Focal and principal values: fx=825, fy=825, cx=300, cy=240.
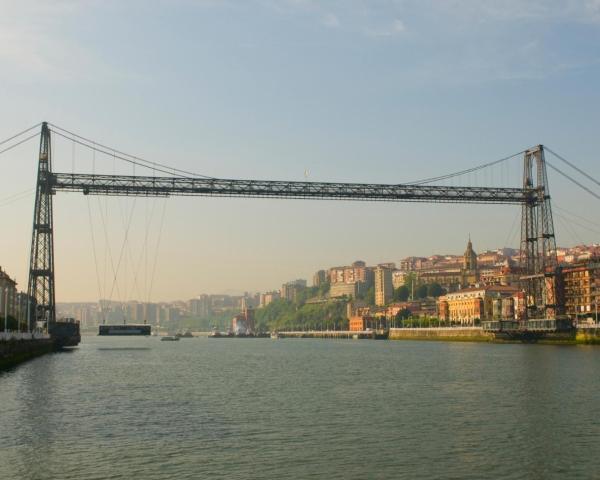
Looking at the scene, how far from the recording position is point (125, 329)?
281ft

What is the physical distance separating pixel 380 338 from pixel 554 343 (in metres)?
73.0

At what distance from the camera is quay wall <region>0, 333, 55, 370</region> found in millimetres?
41719

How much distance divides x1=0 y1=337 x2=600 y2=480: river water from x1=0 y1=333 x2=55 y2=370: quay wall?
273 inches

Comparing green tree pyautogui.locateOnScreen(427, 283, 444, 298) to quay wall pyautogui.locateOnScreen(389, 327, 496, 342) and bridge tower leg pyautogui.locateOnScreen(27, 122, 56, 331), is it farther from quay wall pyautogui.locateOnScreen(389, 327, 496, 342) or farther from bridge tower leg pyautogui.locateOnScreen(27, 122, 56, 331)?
bridge tower leg pyautogui.locateOnScreen(27, 122, 56, 331)

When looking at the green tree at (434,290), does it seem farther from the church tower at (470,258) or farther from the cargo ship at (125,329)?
the cargo ship at (125,329)

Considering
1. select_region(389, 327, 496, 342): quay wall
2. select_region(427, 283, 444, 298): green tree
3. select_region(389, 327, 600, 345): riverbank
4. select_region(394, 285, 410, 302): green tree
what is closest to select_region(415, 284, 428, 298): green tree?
select_region(427, 283, 444, 298): green tree

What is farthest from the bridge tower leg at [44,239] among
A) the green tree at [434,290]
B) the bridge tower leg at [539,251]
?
the green tree at [434,290]

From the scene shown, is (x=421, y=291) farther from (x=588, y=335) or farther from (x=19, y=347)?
(x=19, y=347)

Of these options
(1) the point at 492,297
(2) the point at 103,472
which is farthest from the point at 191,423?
(1) the point at 492,297

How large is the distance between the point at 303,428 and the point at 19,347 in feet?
102

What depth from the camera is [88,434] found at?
1928cm

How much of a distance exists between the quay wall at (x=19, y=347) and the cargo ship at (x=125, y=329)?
68.5 ft

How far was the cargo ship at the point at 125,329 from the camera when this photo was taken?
84.3 metres

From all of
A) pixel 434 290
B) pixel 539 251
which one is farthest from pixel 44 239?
pixel 434 290
